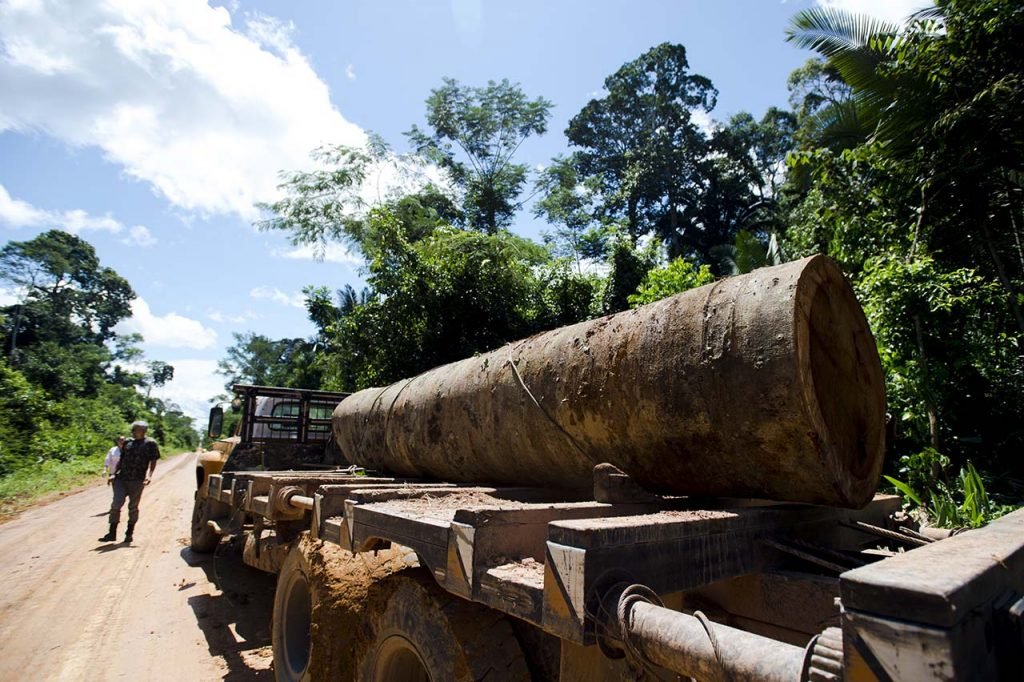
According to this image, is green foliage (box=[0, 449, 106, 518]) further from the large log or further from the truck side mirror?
the large log

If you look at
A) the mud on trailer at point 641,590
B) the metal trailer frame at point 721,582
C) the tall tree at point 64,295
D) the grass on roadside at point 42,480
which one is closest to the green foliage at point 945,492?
the mud on trailer at point 641,590

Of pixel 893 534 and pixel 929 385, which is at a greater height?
pixel 929 385

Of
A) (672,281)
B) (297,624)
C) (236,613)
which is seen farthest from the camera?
(672,281)

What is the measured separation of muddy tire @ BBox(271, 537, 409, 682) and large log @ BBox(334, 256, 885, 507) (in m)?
1.03

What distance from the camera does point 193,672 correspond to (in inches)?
170

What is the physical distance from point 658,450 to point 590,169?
31.9 meters

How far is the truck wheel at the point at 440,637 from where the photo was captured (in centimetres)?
207

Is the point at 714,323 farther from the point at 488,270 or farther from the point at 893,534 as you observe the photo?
the point at 488,270

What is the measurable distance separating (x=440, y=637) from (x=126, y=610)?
5.38 meters

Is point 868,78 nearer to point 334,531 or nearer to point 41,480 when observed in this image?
point 334,531

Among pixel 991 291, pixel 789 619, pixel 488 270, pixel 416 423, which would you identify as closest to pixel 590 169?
pixel 488 270

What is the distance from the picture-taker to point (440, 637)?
2.16 metres

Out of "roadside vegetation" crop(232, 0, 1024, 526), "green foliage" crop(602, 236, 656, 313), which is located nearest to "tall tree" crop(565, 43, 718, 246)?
"roadside vegetation" crop(232, 0, 1024, 526)

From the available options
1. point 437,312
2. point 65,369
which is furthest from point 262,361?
point 437,312
